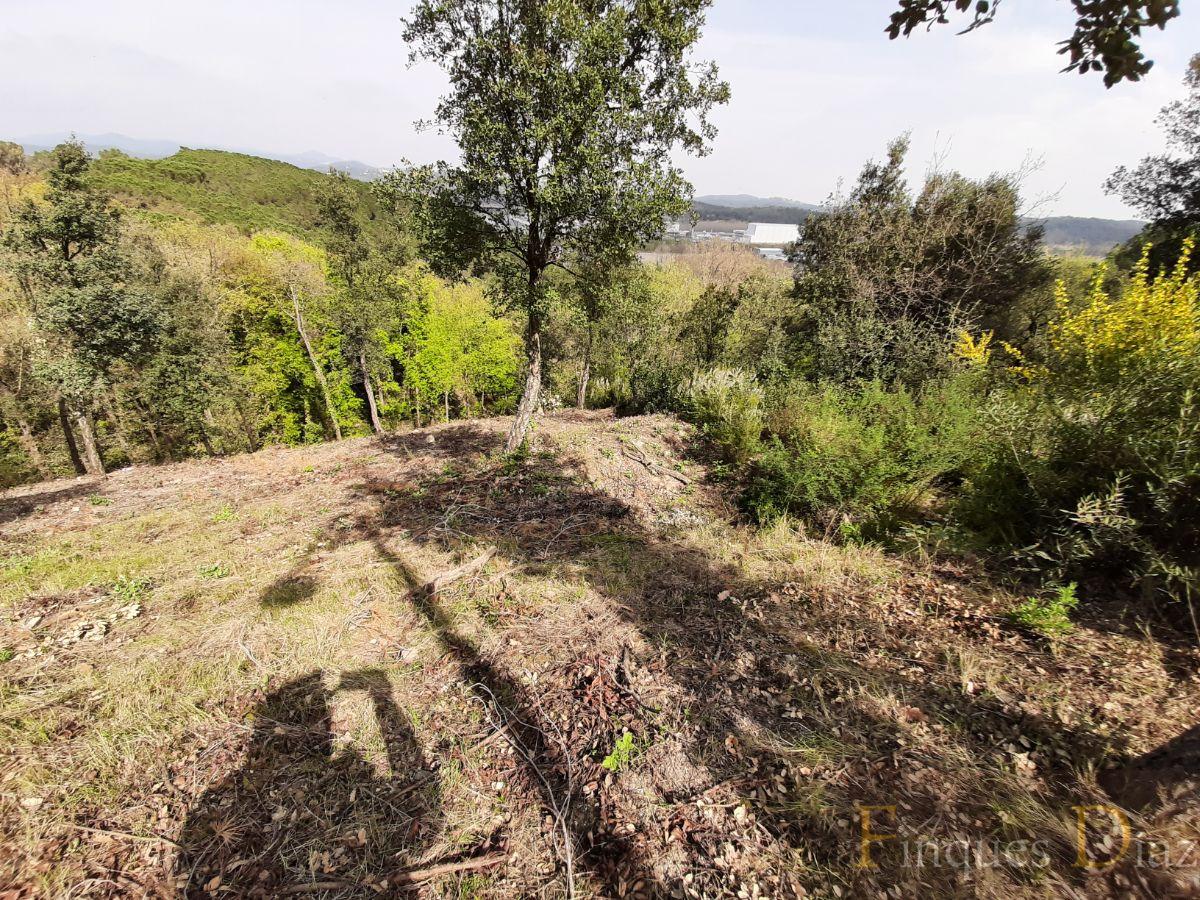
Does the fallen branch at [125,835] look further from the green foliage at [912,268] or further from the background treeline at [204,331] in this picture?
the green foliage at [912,268]

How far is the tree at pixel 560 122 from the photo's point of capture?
601cm

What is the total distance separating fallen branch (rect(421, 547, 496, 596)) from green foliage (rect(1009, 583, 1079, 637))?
4.94 m

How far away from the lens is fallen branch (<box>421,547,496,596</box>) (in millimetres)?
4820

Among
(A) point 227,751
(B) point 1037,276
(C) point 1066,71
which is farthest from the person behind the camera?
(B) point 1037,276

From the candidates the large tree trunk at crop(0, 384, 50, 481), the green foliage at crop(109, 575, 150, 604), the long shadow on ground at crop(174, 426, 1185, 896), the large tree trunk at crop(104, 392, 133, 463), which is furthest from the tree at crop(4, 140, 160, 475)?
the long shadow on ground at crop(174, 426, 1185, 896)

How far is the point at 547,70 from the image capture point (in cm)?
600

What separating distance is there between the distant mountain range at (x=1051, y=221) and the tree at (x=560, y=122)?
1354mm

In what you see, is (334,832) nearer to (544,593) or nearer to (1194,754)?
(544,593)

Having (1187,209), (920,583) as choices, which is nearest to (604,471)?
(920,583)

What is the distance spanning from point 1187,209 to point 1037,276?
3252mm

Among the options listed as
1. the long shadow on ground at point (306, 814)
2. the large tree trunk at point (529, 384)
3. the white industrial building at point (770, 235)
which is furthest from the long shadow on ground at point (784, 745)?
the white industrial building at point (770, 235)

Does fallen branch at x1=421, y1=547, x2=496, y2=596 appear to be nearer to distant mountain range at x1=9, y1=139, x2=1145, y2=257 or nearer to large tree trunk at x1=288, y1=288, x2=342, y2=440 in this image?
distant mountain range at x1=9, y1=139, x2=1145, y2=257

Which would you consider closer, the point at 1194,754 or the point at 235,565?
the point at 1194,754

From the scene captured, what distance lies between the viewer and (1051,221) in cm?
1461
